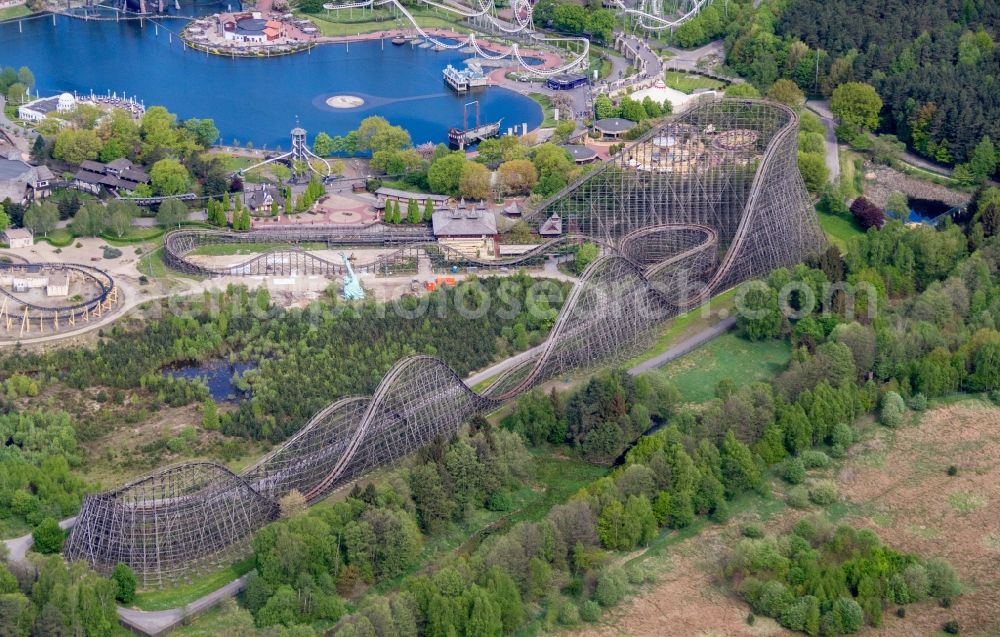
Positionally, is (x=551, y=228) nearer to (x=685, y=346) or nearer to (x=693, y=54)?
(x=685, y=346)

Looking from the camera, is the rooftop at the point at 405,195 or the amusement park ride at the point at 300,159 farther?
the amusement park ride at the point at 300,159

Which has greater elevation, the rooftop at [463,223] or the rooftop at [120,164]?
the rooftop at [463,223]

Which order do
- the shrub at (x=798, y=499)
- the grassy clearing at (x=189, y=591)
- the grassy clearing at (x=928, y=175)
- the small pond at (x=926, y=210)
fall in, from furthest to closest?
the grassy clearing at (x=928, y=175), the small pond at (x=926, y=210), the shrub at (x=798, y=499), the grassy clearing at (x=189, y=591)

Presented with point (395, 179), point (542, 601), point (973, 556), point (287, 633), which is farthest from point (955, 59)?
point (287, 633)

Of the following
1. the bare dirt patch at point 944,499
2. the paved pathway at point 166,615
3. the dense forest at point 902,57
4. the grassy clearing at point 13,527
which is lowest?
the paved pathway at point 166,615

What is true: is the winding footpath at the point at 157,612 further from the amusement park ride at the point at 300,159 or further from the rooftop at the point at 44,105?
the rooftop at the point at 44,105

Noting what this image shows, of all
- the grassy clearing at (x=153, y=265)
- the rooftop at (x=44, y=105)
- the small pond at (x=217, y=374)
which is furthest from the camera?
the rooftop at (x=44, y=105)

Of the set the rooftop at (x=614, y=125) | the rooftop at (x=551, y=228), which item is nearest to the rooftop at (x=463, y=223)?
the rooftop at (x=551, y=228)

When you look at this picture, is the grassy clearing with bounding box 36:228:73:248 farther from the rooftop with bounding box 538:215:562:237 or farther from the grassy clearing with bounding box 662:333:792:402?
the grassy clearing with bounding box 662:333:792:402
